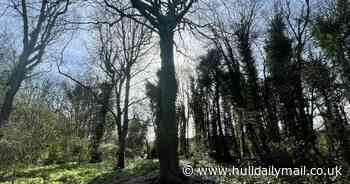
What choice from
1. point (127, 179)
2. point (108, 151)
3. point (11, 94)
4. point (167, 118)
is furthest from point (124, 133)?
point (167, 118)

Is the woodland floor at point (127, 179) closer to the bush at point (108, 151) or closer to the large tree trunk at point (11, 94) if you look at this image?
the large tree trunk at point (11, 94)

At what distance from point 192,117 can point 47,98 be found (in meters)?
14.8

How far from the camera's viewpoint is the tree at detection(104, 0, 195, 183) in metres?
7.00

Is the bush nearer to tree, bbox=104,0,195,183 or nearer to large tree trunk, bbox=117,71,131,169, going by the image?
large tree trunk, bbox=117,71,131,169

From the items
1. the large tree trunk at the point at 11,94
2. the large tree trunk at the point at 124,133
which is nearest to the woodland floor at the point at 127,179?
the large tree trunk at the point at 124,133

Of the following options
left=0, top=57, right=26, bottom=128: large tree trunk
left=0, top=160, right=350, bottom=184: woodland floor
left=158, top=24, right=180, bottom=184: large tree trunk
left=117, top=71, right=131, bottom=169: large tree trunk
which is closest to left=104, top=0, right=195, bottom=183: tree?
left=158, top=24, right=180, bottom=184: large tree trunk

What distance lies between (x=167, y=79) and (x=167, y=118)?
112 centimetres

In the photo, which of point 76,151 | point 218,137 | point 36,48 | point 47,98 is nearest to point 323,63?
point 36,48

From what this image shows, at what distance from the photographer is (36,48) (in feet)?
37.2

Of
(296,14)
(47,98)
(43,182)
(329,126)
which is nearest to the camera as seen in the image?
(329,126)

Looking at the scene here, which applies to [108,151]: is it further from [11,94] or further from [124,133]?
[11,94]

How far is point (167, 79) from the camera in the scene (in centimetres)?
749

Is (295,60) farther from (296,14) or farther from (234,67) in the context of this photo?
(234,67)

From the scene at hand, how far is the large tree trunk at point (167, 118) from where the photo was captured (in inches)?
273
